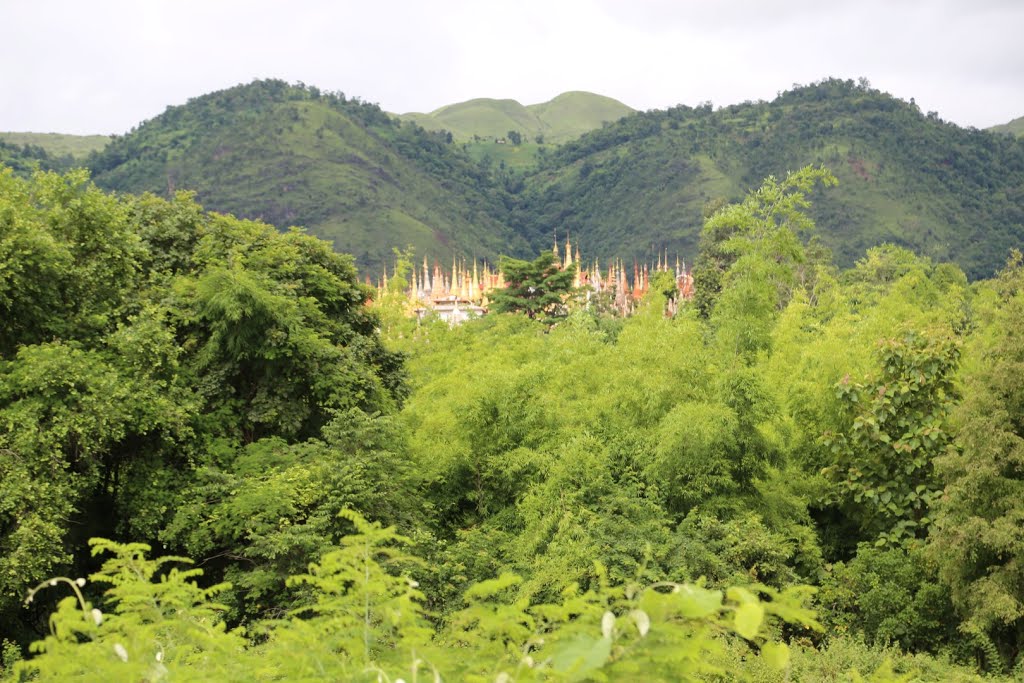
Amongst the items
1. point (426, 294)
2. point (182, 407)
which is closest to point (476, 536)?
point (182, 407)

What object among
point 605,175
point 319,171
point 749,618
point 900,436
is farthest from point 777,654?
point 605,175

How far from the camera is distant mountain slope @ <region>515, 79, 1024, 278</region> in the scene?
111 metres

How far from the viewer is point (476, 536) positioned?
1533 centimetres

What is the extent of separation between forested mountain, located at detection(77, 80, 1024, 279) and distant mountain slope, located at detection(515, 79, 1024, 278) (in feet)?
1.08

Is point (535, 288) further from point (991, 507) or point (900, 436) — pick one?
point (991, 507)

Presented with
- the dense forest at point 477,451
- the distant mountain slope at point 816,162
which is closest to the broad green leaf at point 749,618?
the dense forest at point 477,451

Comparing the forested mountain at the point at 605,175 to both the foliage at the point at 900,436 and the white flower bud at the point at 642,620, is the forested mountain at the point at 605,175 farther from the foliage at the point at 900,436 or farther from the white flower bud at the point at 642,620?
the white flower bud at the point at 642,620

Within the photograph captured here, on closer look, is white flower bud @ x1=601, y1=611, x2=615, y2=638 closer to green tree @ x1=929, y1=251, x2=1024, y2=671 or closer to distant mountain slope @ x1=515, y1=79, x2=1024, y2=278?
green tree @ x1=929, y1=251, x2=1024, y2=671

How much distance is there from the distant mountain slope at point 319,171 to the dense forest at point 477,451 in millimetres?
93285

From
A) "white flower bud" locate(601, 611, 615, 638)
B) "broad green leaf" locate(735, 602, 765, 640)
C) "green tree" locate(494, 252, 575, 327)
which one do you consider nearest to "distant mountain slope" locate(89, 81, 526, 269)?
"green tree" locate(494, 252, 575, 327)

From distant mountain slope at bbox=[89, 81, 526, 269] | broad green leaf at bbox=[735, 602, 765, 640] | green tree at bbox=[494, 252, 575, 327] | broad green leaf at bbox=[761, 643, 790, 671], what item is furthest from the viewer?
distant mountain slope at bbox=[89, 81, 526, 269]

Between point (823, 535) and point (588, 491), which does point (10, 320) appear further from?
point (823, 535)

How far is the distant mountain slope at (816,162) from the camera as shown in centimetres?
11125

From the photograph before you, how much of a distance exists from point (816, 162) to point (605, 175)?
137ft
